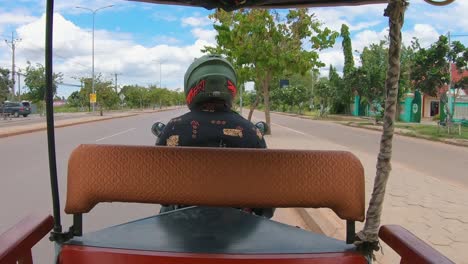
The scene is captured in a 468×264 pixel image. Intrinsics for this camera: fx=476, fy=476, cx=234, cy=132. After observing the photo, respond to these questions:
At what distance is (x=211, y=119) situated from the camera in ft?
7.94

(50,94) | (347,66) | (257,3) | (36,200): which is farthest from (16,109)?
(257,3)

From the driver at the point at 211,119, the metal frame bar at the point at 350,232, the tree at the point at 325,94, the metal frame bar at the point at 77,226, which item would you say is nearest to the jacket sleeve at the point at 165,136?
the driver at the point at 211,119

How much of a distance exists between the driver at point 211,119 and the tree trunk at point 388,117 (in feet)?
2.08

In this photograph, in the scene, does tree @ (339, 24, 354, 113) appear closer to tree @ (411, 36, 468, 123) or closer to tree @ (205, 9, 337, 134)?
tree @ (411, 36, 468, 123)

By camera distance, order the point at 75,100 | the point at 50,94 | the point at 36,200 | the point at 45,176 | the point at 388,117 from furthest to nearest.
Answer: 1. the point at 75,100
2. the point at 45,176
3. the point at 36,200
4. the point at 50,94
5. the point at 388,117

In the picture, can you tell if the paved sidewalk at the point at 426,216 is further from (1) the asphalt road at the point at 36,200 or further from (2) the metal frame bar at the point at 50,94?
(2) the metal frame bar at the point at 50,94

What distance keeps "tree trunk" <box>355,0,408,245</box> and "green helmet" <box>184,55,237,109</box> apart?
980 mm

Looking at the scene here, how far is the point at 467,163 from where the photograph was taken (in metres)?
12.8

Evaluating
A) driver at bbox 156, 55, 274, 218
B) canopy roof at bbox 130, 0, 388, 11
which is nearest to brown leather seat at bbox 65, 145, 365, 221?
driver at bbox 156, 55, 274, 218

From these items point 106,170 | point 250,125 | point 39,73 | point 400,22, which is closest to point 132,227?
point 106,170

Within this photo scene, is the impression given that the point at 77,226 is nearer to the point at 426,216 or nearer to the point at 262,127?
the point at 262,127

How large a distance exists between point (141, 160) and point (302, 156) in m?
0.60

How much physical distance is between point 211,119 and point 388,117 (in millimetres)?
974

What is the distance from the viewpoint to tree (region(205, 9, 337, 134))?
17250 millimetres
